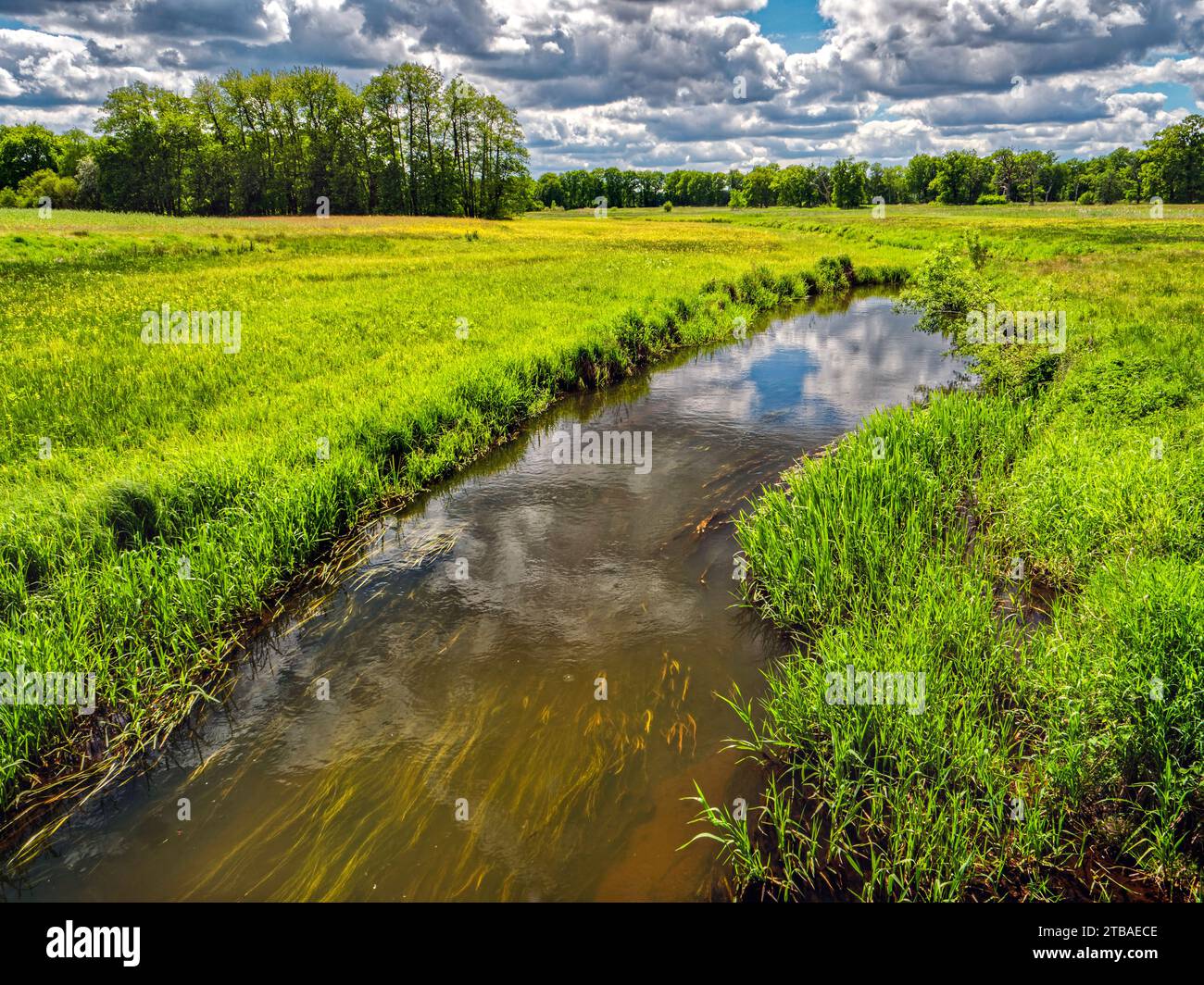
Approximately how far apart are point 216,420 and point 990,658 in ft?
42.2

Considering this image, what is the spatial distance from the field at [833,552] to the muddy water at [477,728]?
61 cm

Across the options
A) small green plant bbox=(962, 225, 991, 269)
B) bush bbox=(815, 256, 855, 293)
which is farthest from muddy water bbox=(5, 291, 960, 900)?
bush bbox=(815, 256, 855, 293)

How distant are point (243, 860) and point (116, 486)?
6102 millimetres

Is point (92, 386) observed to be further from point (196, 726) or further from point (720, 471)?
point (720, 471)

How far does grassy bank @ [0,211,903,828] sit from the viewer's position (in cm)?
666

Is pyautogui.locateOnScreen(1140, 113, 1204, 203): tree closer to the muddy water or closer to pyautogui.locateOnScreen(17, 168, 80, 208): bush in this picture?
the muddy water

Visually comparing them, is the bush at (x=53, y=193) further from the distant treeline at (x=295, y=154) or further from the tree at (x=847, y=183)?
the tree at (x=847, y=183)

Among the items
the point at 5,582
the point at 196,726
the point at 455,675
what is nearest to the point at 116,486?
the point at 5,582

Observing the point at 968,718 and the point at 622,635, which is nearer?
the point at 968,718

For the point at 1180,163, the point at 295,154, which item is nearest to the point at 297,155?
the point at 295,154

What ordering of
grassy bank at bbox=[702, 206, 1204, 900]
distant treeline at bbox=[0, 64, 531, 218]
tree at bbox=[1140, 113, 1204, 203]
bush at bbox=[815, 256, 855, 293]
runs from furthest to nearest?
tree at bbox=[1140, 113, 1204, 203] → distant treeline at bbox=[0, 64, 531, 218] → bush at bbox=[815, 256, 855, 293] → grassy bank at bbox=[702, 206, 1204, 900]

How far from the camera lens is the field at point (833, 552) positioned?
477 cm

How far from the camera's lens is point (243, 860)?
16.5 ft

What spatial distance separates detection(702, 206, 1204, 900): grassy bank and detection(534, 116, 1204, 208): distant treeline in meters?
155
